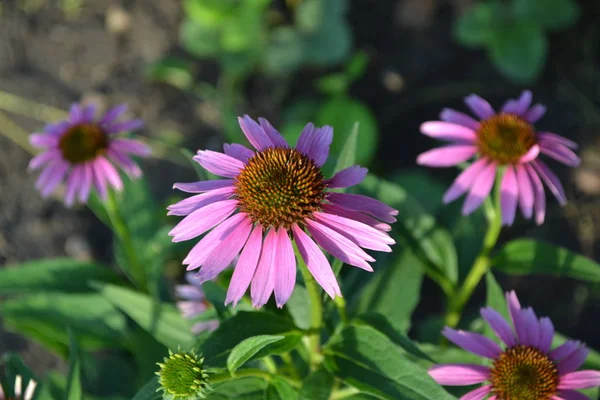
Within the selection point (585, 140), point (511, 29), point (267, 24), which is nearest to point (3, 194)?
point (267, 24)

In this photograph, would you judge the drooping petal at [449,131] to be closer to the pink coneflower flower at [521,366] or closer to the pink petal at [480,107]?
the pink petal at [480,107]

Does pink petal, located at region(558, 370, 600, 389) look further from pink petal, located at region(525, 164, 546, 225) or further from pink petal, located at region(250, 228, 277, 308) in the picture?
pink petal, located at region(250, 228, 277, 308)

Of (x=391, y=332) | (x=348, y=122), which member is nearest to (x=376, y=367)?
(x=391, y=332)

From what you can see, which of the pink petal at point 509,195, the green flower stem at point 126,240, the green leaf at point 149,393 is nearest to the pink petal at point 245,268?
the green leaf at point 149,393

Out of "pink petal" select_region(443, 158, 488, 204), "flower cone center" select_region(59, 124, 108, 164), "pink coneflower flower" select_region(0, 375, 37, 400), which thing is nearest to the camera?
"pink coneflower flower" select_region(0, 375, 37, 400)

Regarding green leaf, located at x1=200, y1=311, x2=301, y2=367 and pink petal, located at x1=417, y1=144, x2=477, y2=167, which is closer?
green leaf, located at x1=200, y1=311, x2=301, y2=367

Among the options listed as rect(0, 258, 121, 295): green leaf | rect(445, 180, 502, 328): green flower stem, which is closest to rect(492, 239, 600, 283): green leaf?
rect(445, 180, 502, 328): green flower stem
